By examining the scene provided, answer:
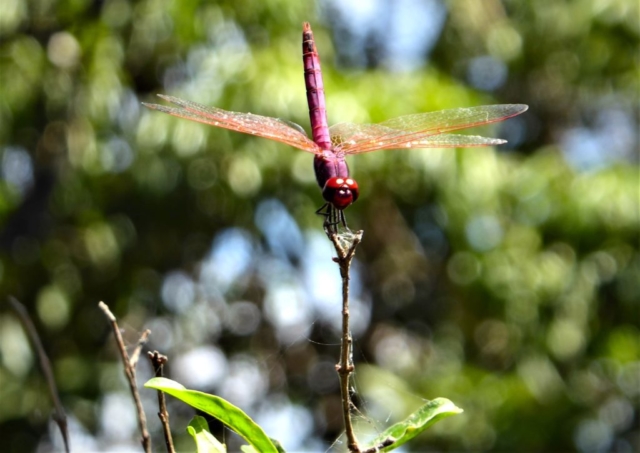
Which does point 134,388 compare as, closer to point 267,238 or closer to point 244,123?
point 244,123

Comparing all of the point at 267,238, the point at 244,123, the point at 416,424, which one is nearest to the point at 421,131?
the point at 244,123

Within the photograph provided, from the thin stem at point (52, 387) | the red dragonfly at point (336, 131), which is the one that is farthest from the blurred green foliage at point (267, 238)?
the thin stem at point (52, 387)

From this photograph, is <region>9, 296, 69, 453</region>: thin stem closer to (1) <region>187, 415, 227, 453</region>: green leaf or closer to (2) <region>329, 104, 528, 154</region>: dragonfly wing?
(1) <region>187, 415, 227, 453</region>: green leaf

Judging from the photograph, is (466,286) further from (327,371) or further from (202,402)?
(202,402)

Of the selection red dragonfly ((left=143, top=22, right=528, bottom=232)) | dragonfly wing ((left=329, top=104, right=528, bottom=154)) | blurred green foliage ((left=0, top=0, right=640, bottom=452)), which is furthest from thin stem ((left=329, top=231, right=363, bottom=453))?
blurred green foliage ((left=0, top=0, right=640, bottom=452))

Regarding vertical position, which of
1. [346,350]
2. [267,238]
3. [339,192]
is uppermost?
[339,192]

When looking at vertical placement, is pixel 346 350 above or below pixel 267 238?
above

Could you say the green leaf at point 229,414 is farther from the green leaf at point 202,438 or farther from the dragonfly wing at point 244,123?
the dragonfly wing at point 244,123
